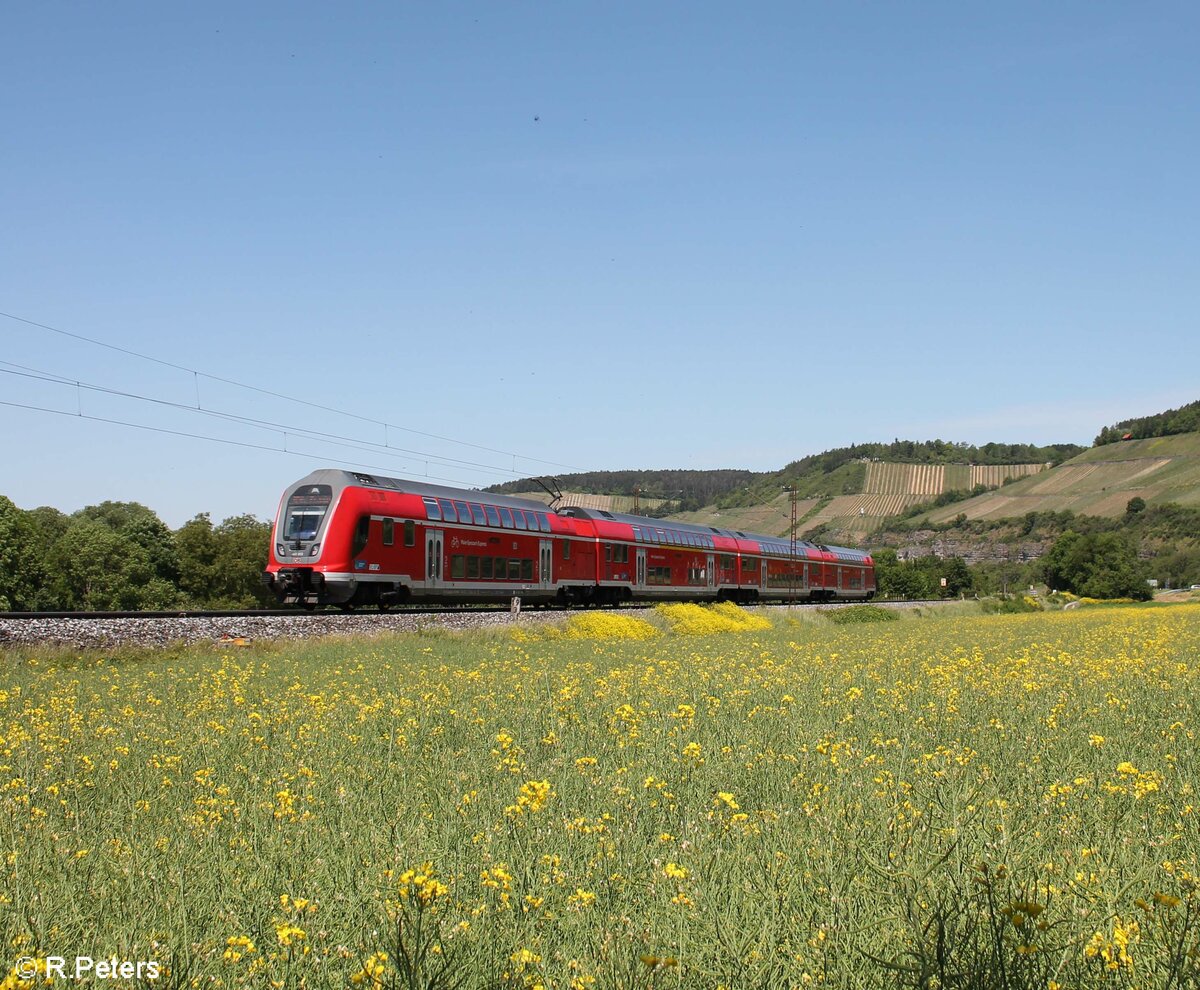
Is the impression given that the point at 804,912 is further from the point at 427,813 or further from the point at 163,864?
the point at 163,864

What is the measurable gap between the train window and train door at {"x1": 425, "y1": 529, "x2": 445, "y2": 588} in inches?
99.6

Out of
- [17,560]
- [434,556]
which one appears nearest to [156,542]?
[17,560]

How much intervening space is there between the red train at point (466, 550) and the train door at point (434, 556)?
0.10 feet

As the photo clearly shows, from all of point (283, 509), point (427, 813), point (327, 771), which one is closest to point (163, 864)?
point (427, 813)

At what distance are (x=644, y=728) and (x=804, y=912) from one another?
14.3 ft

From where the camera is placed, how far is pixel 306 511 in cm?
2686

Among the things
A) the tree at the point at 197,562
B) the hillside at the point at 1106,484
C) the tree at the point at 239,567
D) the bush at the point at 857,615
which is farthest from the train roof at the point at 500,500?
the hillside at the point at 1106,484

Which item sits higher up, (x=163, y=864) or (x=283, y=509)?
(x=283, y=509)

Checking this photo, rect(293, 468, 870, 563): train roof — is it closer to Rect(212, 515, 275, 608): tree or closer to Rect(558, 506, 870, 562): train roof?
Rect(558, 506, 870, 562): train roof

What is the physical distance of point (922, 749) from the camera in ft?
23.6

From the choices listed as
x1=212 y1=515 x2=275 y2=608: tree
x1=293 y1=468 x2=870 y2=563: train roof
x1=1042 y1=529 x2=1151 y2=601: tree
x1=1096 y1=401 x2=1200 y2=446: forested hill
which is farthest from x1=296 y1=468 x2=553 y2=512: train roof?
x1=1096 y1=401 x2=1200 y2=446: forested hill

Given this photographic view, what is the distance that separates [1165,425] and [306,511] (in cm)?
18731

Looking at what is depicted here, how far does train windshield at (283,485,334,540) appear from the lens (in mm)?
26594

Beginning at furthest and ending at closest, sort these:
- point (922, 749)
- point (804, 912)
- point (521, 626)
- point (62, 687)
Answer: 1. point (521, 626)
2. point (62, 687)
3. point (922, 749)
4. point (804, 912)
